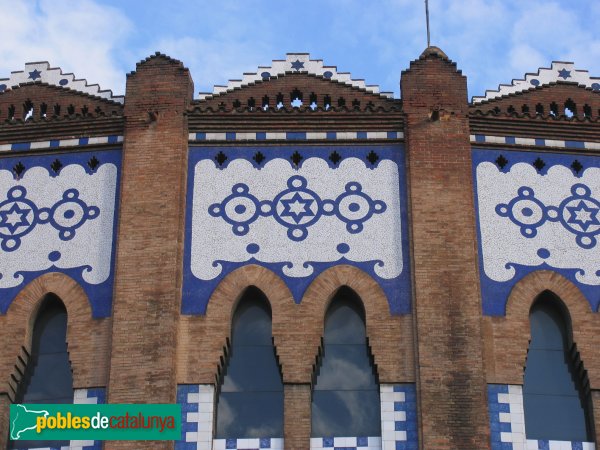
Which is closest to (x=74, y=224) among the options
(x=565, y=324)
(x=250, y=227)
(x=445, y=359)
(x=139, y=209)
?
(x=139, y=209)

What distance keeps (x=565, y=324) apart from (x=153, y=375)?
183 inches

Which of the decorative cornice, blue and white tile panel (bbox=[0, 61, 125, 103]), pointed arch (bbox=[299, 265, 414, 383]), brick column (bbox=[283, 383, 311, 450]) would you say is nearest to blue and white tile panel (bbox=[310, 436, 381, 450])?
brick column (bbox=[283, 383, 311, 450])

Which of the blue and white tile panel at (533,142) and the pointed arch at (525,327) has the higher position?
the blue and white tile panel at (533,142)

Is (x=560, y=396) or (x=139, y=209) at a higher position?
(x=139, y=209)

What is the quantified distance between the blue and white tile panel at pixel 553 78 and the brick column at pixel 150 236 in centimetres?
401

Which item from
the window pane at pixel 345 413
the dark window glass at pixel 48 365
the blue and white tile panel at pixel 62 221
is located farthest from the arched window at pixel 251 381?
the dark window glass at pixel 48 365

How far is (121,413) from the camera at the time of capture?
1457 centimetres

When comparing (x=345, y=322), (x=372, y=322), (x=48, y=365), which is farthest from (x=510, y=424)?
(x=48, y=365)

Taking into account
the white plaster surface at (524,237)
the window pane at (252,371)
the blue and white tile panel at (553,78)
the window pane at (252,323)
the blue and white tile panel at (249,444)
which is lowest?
the blue and white tile panel at (249,444)

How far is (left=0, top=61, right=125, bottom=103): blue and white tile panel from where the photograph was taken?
17.4m

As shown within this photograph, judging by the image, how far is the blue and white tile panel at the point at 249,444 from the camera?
Result: 48.0 feet

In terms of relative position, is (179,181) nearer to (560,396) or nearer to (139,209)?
(139,209)

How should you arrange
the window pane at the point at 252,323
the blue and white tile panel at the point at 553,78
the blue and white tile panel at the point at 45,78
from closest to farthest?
the window pane at the point at 252,323, the blue and white tile panel at the point at 553,78, the blue and white tile panel at the point at 45,78

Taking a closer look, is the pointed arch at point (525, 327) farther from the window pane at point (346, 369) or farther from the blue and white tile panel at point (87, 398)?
the blue and white tile panel at point (87, 398)
